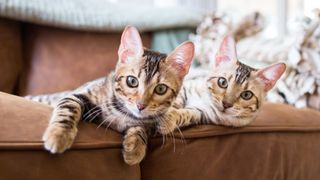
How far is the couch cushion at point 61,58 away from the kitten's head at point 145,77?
2.41ft

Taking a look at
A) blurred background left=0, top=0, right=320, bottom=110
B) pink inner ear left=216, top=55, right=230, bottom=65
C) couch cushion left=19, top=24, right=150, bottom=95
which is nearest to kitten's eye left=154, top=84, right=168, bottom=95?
pink inner ear left=216, top=55, right=230, bottom=65

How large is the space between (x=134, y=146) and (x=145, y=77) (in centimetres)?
16

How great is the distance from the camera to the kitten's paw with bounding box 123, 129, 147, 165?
2.85 ft

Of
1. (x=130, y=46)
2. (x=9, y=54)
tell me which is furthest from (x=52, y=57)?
(x=130, y=46)

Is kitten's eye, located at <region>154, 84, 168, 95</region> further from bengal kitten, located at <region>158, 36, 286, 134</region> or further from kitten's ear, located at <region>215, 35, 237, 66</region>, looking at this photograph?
kitten's ear, located at <region>215, 35, 237, 66</region>

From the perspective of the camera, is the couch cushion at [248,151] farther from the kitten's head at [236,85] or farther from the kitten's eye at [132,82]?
the kitten's eye at [132,82]

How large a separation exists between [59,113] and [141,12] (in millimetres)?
1040

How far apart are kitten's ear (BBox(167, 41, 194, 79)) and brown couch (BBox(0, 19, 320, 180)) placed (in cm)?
16

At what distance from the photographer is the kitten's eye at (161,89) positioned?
36.9 inches

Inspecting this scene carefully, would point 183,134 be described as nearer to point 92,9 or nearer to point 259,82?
point 259,82

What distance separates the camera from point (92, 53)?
171cm

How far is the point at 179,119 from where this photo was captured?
39.4 inches

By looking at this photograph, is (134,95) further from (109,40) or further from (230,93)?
(109,40)

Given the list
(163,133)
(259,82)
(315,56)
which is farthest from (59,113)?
(315,56)
